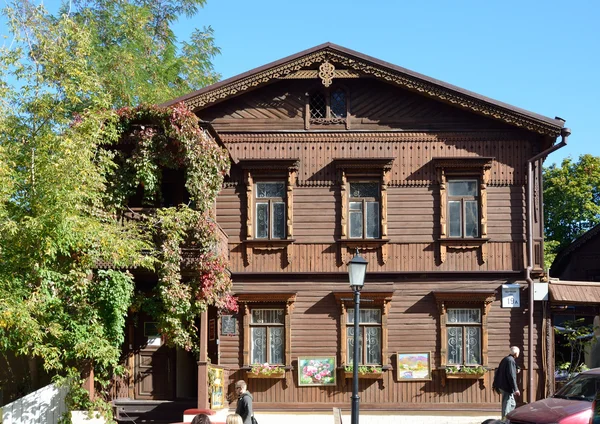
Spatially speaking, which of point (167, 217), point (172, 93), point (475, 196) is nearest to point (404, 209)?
point (475, 196)

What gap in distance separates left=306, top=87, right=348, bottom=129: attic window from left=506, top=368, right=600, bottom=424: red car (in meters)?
9.77

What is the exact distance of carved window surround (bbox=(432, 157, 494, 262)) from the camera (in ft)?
81.2

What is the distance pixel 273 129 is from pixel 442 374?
25.3 feet

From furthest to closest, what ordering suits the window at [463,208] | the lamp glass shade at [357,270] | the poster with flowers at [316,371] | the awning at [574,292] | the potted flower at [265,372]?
the window at [463,208]
the poster with flowers at [316,371]
the potted flower at [265,372]
the awning at [574,292]
the lamp glass shade at [357,270]

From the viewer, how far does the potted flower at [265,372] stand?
24.3 m

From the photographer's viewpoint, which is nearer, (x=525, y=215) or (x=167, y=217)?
(x=167, y=217)

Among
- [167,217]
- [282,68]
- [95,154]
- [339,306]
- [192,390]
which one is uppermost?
[282,68]

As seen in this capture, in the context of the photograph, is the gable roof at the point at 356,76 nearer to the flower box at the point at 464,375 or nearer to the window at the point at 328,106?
the window at the point at 328,106

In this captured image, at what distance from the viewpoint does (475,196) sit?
82.0ft

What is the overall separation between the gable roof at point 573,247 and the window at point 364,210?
13846 millimetres

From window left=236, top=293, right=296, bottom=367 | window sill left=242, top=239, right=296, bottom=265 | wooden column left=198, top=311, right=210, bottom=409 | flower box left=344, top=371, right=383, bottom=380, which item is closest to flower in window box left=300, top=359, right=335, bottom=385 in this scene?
flower box left=344, top=371, right=383, bottom=380

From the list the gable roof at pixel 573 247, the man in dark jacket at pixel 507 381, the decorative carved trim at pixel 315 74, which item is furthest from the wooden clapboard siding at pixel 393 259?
the gable roof at pixel 573 247

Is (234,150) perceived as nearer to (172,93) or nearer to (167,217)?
(167,217)

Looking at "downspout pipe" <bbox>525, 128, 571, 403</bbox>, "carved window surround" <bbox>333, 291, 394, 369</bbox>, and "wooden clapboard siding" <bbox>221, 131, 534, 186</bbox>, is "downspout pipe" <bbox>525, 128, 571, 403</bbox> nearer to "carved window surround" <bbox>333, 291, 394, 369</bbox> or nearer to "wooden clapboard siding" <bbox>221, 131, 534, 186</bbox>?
"wooden clapboard siding" <bbox>221, 131, 534, 186</bbox>
